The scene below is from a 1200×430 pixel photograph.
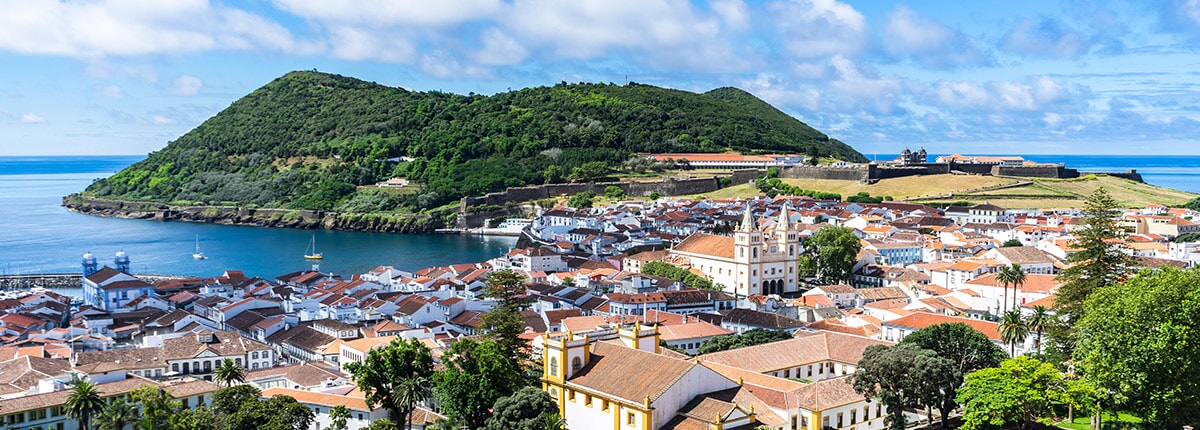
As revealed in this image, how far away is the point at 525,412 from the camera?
71.1ft

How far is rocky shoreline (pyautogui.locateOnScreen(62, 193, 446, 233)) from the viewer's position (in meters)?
98.8

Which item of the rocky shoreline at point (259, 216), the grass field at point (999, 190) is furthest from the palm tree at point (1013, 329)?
the rocky shoreline at point (259, 216)

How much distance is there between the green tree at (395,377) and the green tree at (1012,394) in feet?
42.9

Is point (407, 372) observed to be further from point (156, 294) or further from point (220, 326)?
point (156, 294)

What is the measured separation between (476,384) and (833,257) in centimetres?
3395

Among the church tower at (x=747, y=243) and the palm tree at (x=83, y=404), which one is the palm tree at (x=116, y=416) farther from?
the church tower at (x=747, y=243)

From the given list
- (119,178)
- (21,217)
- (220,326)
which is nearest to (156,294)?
(220,326)

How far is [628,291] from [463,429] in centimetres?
2360

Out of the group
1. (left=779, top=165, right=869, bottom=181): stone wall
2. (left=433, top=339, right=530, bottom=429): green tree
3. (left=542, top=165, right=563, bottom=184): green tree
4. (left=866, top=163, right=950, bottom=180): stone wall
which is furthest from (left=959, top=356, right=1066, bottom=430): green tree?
(left=542, top=165, right=563, bottom=184): green tree

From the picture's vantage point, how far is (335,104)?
151 m

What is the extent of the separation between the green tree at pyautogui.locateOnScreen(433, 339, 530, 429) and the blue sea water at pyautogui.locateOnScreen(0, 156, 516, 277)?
44063 millimetres

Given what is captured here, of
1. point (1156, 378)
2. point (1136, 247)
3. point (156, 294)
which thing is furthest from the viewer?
point (1136, 247)

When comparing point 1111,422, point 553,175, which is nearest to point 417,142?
point 553,175

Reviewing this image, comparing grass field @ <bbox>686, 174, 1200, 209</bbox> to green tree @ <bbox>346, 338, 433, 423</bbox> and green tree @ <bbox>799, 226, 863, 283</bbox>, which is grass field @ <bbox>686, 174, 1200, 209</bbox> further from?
green tree @ <bbox>346, 338, 433, 423</bbox>
